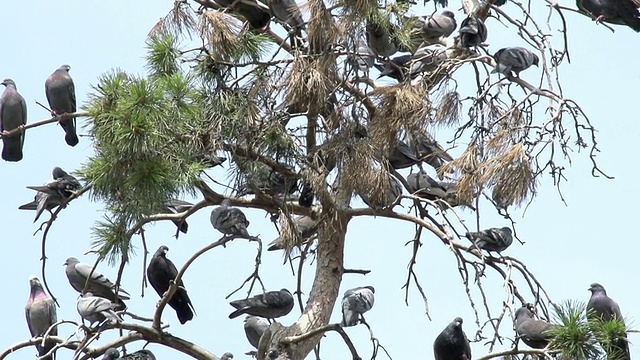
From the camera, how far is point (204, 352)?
26.7ft

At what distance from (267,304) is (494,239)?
4.43ft

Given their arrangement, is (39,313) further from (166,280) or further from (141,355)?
(141,355)

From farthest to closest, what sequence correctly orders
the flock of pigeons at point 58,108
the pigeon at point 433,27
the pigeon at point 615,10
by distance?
the flock of pigeons at point 58,108 < the pigeon at point 433,27 < the pigeon at point 615,10

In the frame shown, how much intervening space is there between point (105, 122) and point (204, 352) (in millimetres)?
1394

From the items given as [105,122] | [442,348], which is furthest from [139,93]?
[442,348]

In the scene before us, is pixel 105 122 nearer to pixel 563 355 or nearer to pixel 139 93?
pixel 139 93

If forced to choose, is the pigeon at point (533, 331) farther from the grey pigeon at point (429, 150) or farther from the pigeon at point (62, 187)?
the pigeon at point (62, 187)

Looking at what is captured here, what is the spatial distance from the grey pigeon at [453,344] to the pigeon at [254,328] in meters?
1.51

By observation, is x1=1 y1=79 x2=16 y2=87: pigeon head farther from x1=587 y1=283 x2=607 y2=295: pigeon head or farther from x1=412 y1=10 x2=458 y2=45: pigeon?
x1=587 y1=283 x2=607 y2=295: pigeon head

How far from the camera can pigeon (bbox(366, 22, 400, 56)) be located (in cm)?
818

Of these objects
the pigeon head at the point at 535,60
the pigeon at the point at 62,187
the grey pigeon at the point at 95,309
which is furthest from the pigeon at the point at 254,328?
the pigeon head at the point at 535,60

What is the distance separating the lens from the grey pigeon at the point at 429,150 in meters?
8.44

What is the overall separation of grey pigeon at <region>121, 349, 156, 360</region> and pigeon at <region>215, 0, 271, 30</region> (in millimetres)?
1830

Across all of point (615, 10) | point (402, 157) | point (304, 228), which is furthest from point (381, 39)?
point (615, 10)
